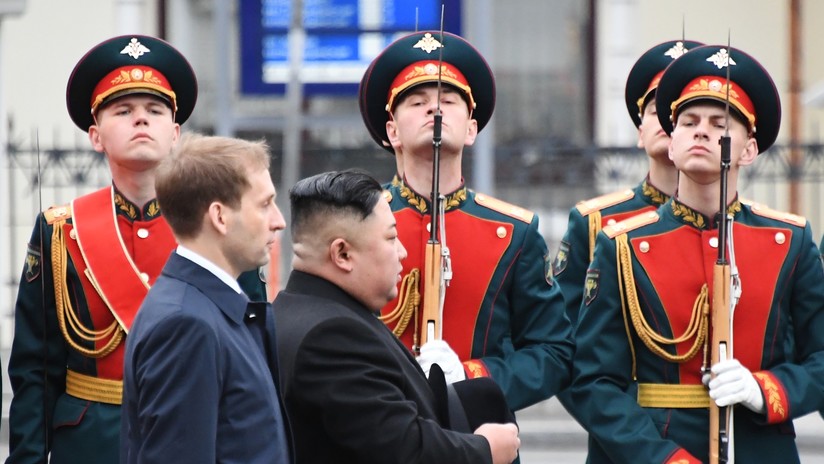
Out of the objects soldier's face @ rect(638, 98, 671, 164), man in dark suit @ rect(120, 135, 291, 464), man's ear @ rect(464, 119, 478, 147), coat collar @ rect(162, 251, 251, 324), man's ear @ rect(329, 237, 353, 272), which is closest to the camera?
man in dark suit @ rect(120, 135, 291, 464)

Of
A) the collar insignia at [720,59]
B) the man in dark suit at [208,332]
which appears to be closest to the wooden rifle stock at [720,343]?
the collar insignia at [720,59]

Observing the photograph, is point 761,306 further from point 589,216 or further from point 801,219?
point 589,216

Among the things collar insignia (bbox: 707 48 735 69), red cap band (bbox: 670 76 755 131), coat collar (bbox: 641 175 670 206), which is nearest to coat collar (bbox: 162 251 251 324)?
red cap band (bbox: 670 76 755 131)

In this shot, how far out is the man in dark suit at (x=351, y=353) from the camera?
358cm

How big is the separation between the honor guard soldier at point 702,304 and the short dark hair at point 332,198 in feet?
3.91

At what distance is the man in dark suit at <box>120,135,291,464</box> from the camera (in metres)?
3.38

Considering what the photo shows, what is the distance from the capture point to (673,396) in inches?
188

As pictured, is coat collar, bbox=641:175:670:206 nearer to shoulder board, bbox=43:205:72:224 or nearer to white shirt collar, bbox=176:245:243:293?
shoulder board, bbox=43:205:72:224

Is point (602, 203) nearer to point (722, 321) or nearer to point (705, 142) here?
point (705, 142)

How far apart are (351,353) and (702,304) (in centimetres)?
148

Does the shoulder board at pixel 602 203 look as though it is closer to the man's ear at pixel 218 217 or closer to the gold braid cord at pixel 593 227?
the gold braid cord at pixel 593 227

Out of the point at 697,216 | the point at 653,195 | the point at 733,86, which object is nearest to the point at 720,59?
the point at 733,86

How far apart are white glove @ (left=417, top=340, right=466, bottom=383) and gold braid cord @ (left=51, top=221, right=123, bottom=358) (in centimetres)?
86

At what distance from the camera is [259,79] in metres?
11.2
